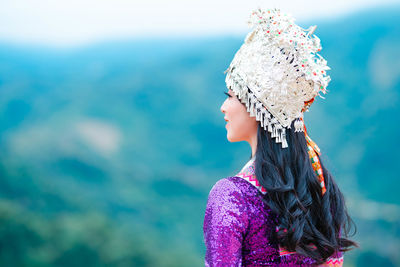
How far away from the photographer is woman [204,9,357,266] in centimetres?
121

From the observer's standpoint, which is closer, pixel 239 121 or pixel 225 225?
pixel 225 225

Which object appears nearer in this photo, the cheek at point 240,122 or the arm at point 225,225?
the arm at point 225,225

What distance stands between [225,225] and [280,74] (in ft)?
1.63

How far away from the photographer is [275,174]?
124 cm

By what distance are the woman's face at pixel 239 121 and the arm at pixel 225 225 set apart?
20 cm

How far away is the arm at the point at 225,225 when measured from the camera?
1173mm

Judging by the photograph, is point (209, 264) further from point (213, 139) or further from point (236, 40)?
point (236, 40)

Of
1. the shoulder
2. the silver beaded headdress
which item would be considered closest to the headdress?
the silver beaded headdress

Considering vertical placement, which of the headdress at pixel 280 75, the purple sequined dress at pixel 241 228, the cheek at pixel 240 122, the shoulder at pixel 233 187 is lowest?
the purple sequined dress at pixel 241 228

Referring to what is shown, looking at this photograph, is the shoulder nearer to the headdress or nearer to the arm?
the arm

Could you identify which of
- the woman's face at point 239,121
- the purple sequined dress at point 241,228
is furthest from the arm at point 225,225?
the woman's face at point 239,121

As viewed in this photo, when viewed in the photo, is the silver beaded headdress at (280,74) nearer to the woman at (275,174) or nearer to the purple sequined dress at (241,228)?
the woman at (275,174)

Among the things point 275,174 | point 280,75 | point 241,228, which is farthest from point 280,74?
point 241,228

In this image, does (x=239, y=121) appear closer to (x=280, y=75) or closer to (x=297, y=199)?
(x=280, y=75)
